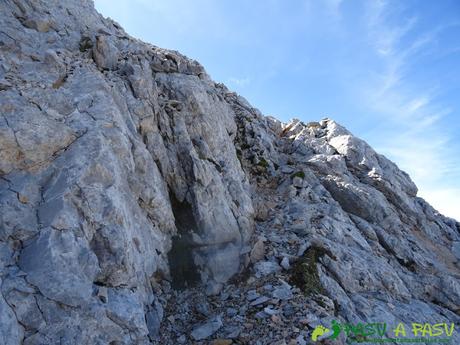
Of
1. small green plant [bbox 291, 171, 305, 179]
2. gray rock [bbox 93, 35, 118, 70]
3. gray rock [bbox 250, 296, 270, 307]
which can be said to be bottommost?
gray rock [bbox 250, 296, 270, 307]

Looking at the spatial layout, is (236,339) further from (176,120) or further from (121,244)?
(176,120)

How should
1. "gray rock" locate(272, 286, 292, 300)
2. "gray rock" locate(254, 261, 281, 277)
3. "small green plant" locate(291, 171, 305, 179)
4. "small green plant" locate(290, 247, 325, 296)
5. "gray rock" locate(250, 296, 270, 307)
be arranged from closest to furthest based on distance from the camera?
"gray rock" locate(250, 296, 270, 307) < "gray rock" locate(272, 286, 292, 300) < "small green plant" locate(290, 247, 325, 296) < "gray rock" locate(254, 261, 281, 277) < "small green plant" locate(291, 171, 305, 179)

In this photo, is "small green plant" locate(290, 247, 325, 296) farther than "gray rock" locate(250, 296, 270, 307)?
Yes

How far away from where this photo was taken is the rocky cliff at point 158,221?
1059cm

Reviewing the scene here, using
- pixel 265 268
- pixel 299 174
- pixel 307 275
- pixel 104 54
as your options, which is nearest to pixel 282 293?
pixel 307 275

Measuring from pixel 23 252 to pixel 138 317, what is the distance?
4.50 meters

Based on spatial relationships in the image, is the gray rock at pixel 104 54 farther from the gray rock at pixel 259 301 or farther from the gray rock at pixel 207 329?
the gray rock at pixel 259 301

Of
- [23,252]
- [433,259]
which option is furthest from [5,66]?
[433,259]

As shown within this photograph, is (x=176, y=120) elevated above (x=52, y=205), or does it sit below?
above

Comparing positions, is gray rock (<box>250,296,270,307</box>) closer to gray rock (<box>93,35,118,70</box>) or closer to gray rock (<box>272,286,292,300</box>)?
gray rock (<box>272,286,292,300</box>)

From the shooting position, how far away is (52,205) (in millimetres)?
11258

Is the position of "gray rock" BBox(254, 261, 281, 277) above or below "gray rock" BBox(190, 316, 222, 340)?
above

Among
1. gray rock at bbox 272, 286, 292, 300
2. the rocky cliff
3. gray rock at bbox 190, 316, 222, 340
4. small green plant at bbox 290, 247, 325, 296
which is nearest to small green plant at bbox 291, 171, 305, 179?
the rocky cliff

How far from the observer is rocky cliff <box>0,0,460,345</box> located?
1059cm
